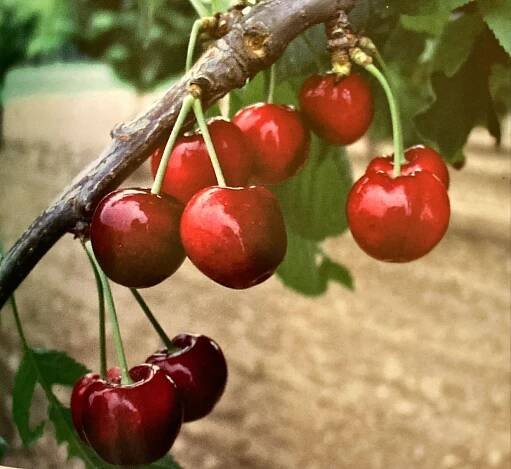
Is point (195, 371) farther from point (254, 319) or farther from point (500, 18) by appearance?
point (254, 319)

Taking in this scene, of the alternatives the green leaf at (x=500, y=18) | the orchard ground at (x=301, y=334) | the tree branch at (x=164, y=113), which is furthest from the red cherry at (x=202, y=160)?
the orchard ground at (x=301, y=334)

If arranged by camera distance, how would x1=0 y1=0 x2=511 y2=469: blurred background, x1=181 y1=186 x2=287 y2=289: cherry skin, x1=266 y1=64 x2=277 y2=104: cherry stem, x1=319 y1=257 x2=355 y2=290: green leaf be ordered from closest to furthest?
1. x1=181 y1=186 x2=287 y2=289: cherry skin
2. x1=266 y1=64 x2=277 y2=104: cherry stem
3. x1=319 y1=257 x2=355 y2=290: green leaf
4. x1=0 y1=0 x2=511 y2=469: blurred background

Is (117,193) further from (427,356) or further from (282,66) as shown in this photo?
(427,356)

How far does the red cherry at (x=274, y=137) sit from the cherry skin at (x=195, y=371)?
0.09 metres

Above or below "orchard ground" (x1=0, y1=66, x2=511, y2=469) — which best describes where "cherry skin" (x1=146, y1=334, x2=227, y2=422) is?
above

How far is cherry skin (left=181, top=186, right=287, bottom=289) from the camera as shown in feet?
1.03

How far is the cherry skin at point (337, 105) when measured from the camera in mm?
400

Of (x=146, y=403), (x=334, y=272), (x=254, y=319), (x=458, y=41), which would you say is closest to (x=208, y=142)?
(x=146, y=403)

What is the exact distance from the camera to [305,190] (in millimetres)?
533

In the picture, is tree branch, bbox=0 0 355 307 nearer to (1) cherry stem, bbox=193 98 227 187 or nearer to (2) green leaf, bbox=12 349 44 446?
(1) cherry stem, bbox=193 98 227 187

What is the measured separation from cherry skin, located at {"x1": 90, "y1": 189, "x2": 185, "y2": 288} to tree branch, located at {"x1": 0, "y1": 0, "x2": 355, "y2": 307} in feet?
0.07

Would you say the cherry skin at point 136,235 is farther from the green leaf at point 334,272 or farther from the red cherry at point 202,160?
the green leaf at point 334,272

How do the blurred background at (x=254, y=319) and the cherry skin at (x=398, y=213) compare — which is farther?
the blurred background at (x=254, y=319)

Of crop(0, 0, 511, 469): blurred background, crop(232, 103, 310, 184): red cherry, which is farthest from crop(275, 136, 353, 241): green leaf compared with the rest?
crop(232, 103, 310, 184): red cherry
